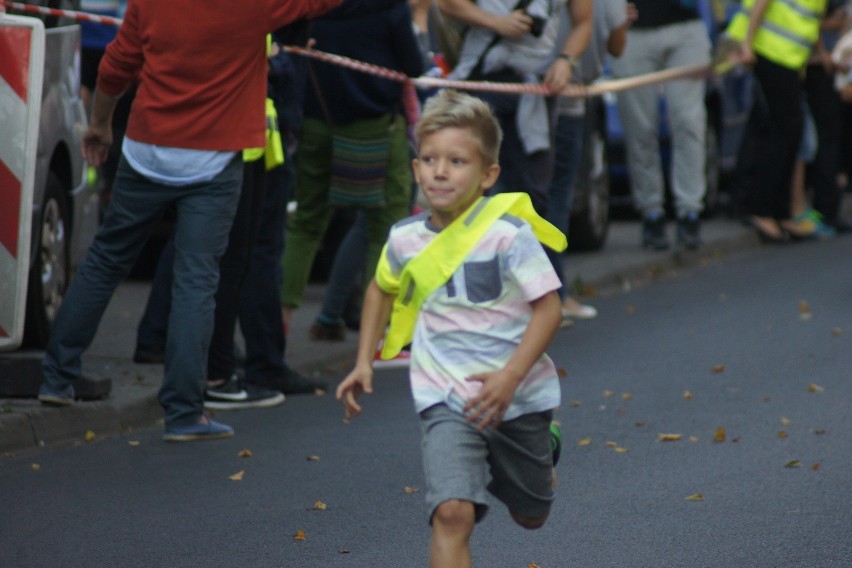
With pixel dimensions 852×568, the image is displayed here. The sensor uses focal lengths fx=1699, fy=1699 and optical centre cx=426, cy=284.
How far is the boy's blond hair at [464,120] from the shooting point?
368 centimetres

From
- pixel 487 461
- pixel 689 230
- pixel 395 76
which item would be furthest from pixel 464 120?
pixel 689 230

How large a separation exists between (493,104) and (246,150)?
216 centimetres

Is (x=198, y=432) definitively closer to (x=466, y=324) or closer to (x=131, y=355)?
(x=131, y=355)

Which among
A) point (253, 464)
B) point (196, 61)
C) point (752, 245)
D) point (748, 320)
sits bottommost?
point (752, 245)

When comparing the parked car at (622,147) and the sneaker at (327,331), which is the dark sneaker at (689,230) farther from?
the sneaker at (327,331)

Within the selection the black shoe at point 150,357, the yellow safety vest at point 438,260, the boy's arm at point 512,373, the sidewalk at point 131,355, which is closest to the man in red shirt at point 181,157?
the sidewalk at point 131,355

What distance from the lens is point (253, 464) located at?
5758 mm

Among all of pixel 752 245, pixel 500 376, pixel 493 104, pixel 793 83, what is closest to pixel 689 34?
pixel 793 83

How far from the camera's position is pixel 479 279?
3676 mm

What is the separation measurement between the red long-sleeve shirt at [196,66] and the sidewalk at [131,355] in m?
1.06

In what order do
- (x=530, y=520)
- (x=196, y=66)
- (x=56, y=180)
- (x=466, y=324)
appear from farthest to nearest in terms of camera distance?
1. (x=56, y=180)
2. (x=196, y=66)
3. (x=530, y=520)
4. (x=466, y=324)

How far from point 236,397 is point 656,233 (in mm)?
5691

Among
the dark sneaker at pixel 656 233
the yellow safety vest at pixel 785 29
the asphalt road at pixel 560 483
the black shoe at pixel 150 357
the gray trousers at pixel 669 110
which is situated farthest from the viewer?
the yellow safety vest at pixel 785 29

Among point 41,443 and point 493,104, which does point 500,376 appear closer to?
point 41,443
